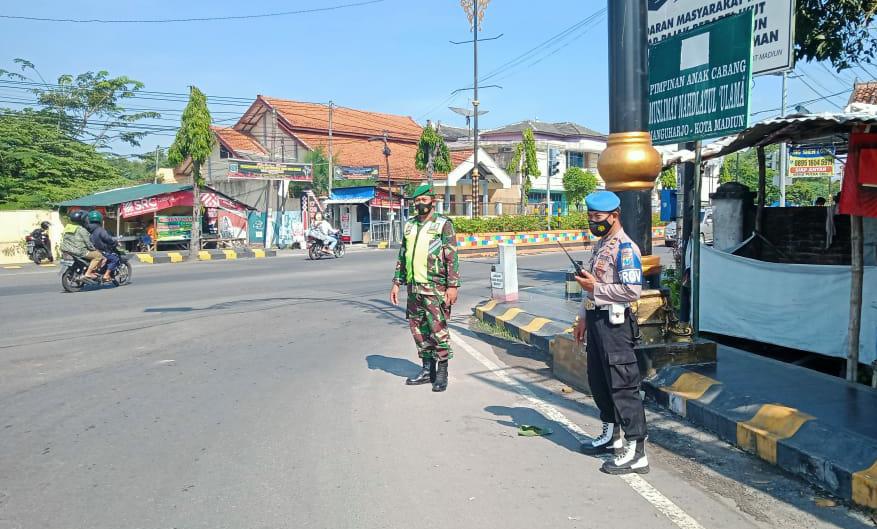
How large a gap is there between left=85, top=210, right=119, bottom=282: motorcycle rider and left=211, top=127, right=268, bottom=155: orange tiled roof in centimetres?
2584

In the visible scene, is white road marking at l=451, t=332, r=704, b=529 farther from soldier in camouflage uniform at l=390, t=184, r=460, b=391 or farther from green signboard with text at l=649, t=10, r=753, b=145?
green signboard with text at l=649, t=10, r=753, b=145

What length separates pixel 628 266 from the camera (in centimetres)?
438

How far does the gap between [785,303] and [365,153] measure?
125 feet

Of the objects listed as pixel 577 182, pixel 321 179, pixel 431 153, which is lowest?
pixel 577 182

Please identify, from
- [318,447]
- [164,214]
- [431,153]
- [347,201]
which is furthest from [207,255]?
[318,447]

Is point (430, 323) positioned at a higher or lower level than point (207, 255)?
higher

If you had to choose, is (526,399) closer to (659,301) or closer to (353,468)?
(659,301)

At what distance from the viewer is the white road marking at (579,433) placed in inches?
145

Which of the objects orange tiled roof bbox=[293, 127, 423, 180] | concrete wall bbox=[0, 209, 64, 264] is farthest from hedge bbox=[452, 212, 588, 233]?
concrete wall bbox=[0, 209, 64, 264]

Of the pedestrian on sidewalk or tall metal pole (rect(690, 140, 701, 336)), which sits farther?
tall metal pole (rect(690, 140, 701, 336))

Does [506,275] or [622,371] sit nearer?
[622,371]

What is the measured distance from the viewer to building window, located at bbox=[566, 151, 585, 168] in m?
50.7

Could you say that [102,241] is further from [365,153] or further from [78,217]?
[365,153]

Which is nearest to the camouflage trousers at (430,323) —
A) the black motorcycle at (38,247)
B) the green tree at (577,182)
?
the black motorcycle at (38,247)
